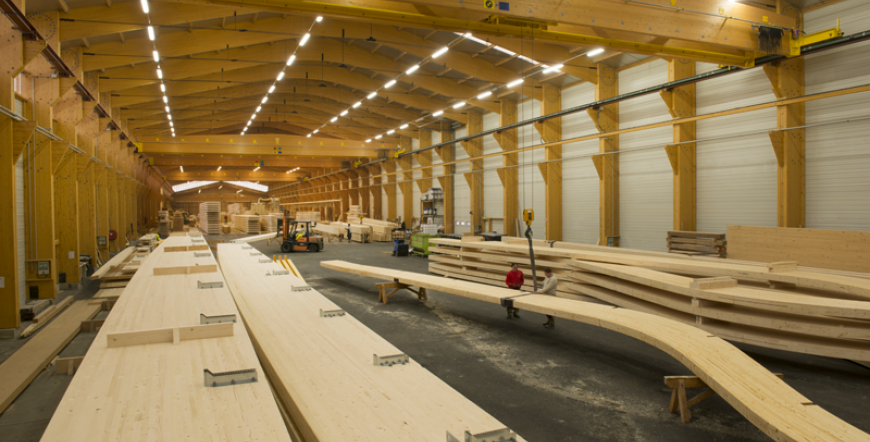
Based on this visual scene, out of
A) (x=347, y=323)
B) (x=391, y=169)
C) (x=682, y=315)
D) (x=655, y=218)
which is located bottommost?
(x=682, y=315)

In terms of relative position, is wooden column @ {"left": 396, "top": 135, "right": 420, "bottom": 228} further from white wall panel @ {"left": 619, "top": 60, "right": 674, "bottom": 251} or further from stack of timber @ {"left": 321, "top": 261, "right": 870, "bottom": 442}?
stack of timber @ {"left": 321, "top": 261, "right": 870, "bottom": 442}

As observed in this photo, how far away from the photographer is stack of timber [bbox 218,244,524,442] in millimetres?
2456

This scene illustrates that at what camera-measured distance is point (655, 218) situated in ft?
45.9

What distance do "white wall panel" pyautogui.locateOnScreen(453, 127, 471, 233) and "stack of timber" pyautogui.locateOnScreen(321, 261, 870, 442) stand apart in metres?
16.4

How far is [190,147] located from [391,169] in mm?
12659

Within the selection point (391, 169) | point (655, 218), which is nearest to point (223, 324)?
point (655, 218)

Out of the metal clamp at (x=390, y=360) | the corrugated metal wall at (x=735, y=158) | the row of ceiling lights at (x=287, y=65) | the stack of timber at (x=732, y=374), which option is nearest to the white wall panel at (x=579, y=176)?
→ the corrugated metal wall at (x=735, y=158)

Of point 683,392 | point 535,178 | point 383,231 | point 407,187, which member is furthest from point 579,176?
point 407,187

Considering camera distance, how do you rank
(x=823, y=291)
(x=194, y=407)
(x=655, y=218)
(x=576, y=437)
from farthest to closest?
(x=655, y=218), (x=823, y=291), (x=576, y=437), (x=194, y=407)

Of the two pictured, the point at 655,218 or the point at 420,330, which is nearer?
the point at 420,330

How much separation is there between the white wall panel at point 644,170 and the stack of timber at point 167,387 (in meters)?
13.1

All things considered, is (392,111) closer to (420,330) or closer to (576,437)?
(420,330)

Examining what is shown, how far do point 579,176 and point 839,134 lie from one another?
24.9 ft

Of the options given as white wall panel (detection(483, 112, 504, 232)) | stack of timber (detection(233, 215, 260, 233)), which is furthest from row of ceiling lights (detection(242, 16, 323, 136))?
white wall panel (detection(483, 112, 504, 232))
